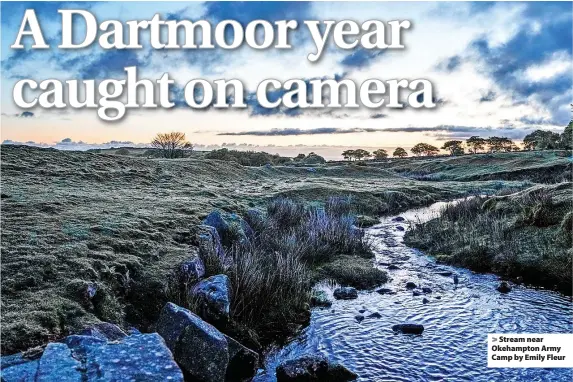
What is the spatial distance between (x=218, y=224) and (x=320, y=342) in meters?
7.05

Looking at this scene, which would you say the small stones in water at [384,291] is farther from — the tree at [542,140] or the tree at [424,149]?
the tree at [424,149]

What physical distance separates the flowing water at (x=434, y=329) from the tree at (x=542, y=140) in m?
95.8

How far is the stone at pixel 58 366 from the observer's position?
534 centimetres

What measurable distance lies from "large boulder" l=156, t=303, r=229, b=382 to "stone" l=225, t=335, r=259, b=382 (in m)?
0.69

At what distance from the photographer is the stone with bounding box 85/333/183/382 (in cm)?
550

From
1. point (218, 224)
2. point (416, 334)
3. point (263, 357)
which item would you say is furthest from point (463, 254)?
point (263, 357)

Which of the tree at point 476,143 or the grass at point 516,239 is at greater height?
the tree at point 476,143

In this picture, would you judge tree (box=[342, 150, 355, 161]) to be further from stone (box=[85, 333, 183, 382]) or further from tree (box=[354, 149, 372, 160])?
stone (box=[85, 333, 183, 382])

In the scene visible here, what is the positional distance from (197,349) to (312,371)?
7.14ft

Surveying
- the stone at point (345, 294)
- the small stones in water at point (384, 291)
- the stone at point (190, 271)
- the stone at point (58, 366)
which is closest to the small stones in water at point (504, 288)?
the small stones in water at point (384, 291)

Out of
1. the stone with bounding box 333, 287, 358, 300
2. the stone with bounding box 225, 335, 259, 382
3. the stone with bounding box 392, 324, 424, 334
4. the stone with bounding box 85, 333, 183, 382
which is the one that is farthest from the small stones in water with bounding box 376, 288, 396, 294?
the stone with bounding box 85, 333, 183, 382

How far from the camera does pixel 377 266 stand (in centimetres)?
1648

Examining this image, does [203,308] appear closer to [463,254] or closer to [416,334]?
[416,334]

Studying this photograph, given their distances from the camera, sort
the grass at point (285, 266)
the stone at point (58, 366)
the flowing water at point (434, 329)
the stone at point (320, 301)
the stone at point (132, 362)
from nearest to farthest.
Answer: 1. the stone at point (58, 366)
2. the stone at point (132, 362)
3. the flowing water at point (434, 329)
4. the grass at point (285, 266)
5. the stone at point (320, 301)
